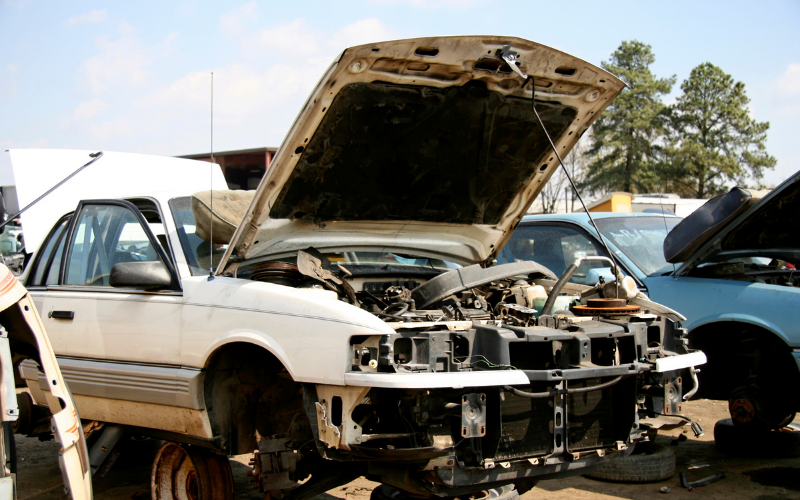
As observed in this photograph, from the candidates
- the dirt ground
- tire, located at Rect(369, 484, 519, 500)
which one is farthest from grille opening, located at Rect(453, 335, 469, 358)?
the dirt ground

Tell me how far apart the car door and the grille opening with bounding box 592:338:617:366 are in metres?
2.24

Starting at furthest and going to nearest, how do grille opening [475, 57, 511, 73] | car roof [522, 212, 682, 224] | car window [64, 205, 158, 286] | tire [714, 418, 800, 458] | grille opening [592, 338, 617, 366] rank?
car roof [522, 212, 682, 224] < tire [714, 418, 800, 458] < car window [64, 205, 158, 286] < grille opening [475, 57, 511, 73] < grille opening [592, 338, 617, 366]

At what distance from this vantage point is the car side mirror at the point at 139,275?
11.7 ft

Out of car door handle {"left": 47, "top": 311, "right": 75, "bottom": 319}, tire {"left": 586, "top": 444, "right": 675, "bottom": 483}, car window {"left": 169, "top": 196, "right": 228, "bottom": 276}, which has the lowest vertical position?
tire {"left": 586, "top": 444, "right": 675, "bottom": 483}

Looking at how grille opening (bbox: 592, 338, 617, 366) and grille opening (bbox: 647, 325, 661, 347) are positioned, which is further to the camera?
grille opening (bbox: 647, 325, 661, 347)

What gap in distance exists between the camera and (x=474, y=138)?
4320 mm

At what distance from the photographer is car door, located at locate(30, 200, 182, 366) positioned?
3762mm

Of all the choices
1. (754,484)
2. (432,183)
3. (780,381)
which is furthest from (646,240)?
(432,183)

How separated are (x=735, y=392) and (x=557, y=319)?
104 inches

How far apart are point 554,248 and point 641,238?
821 millimetres

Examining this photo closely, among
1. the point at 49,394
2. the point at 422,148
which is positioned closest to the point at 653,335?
the point at 422,148

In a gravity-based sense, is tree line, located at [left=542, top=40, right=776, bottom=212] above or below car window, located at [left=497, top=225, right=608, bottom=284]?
above

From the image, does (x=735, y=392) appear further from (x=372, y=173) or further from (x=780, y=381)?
(x=372, y=173)

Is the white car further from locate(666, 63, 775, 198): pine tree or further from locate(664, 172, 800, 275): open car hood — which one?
locate(666, 63, 775, 198): pine tree
